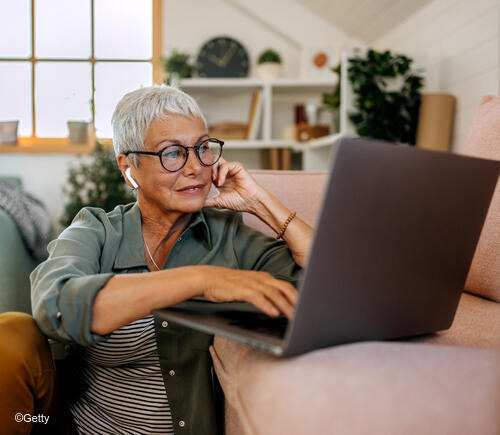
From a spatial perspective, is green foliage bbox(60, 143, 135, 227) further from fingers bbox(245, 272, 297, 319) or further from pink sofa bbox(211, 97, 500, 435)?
pink sofa bbox(211, 97, 500, 435)

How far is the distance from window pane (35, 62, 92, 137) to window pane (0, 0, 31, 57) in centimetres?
18

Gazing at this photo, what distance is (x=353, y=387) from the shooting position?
0.55 meters

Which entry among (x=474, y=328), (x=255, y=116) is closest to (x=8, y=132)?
(x=255, y=116)

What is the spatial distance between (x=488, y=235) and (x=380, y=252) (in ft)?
2.00

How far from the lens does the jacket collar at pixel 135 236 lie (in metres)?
1.10

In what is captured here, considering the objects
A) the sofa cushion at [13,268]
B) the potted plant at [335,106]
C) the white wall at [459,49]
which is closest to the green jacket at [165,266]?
the sofa cushion at [13,268]

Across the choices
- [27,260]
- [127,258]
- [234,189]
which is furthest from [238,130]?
[127,258]

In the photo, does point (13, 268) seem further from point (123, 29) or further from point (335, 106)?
point (123, 29)

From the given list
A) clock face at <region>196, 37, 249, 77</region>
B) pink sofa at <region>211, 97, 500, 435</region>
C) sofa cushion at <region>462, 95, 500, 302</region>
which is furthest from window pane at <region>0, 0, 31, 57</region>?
pink sofa at <region>211, 97, 500, 435</region>

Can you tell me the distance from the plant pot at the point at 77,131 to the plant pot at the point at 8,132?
0.37m

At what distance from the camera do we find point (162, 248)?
3.99 feet

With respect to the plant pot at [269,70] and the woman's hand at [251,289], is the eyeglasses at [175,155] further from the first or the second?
the plant pot at [269,70]

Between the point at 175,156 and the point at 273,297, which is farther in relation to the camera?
the point at 175,156

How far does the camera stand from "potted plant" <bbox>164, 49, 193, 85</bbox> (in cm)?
324
